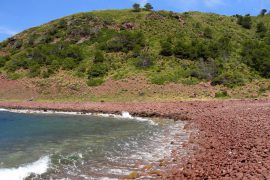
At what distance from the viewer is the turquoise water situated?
48.5 ft

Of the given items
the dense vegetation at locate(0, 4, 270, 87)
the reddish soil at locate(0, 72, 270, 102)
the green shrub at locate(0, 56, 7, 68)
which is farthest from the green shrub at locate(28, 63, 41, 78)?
the green shrub at locate(0, 56, 7, 68)

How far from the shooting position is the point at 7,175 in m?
13.7

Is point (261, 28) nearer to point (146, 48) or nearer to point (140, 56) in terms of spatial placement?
point (146, 48)

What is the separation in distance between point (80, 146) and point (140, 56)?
44534 mm

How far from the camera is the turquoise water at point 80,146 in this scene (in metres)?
14.8

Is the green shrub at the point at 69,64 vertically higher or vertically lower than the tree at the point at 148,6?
lower

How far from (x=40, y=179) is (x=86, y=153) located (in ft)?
15.2

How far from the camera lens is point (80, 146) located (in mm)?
20031

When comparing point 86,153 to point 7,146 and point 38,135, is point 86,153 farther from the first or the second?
point 38,135

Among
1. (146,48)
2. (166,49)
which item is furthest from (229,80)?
(146,48)

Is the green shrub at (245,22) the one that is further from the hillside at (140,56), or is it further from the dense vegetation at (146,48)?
the hillside at (140,56)

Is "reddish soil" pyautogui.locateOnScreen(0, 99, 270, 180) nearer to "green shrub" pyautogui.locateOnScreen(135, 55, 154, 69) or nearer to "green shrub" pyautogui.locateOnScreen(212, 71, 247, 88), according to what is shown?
"green shrub" pyautogui.locateOnScreen(212, 71, 247, 88)

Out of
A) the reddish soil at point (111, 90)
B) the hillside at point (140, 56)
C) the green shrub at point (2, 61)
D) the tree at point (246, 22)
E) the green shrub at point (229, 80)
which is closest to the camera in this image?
the reddish soil at point (111, 90)

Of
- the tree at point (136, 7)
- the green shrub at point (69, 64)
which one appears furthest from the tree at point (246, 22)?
the green shrub at point (69, 64)
